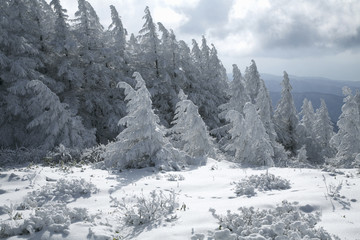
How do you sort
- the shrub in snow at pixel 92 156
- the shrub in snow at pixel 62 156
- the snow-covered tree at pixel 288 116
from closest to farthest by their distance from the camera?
the shrub in snow at pixel 62 156, the shrub in snow at pixel 92 156, the snow-covered tree at pixel 288 116

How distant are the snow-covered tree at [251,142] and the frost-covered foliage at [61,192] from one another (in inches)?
315

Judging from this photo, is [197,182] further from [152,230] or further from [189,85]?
[189,85]

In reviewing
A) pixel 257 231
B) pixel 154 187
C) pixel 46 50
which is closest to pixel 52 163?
pixel 154 187

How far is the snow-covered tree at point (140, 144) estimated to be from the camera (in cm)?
1106

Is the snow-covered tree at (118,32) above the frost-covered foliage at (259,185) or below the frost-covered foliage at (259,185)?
above

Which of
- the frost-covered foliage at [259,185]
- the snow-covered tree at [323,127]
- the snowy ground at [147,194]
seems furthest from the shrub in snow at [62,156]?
the snow-covered tree at [323,127]

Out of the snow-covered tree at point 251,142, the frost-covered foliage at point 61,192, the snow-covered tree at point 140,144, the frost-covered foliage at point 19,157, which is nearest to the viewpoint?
the frost-covered foliage at point 61,192

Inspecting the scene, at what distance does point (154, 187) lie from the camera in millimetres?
8289

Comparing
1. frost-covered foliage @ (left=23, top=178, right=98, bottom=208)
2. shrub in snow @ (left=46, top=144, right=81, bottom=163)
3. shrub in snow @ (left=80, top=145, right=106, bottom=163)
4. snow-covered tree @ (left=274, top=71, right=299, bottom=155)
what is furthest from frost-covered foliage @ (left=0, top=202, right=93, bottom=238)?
snow-covered tree @ (left=274, top=71, right=299, bottom=155)

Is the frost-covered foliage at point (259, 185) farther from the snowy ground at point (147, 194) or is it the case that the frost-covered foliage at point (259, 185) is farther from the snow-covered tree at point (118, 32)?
the snow-covered tree at point (118, 32)

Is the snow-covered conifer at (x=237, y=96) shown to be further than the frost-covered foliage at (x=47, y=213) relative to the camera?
Yes

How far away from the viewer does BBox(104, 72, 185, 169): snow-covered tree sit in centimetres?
1106

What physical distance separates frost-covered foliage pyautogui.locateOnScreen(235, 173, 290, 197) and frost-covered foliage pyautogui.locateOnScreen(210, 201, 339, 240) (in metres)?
1.70

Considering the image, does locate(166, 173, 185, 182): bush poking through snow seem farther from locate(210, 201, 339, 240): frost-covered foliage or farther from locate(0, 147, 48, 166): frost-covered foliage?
locate(0, 147, 48, 166): frost-covered foliage
